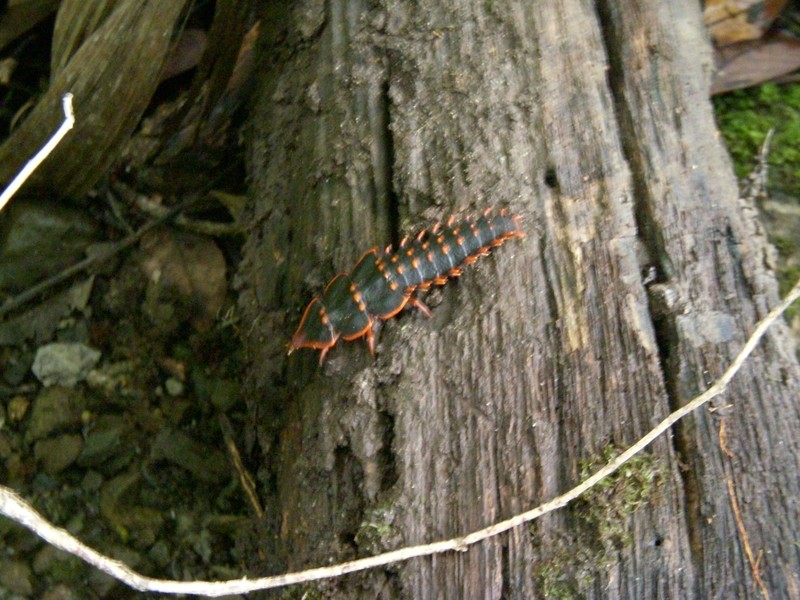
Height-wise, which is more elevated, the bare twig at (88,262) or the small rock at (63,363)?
the bare twig at (88,262)

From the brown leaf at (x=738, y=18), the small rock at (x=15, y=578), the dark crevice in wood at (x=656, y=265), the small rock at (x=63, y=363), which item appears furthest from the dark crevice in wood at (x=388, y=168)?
the small rock at (x=15, y=578)

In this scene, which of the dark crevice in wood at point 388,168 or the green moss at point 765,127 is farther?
the green moss at point 765,127

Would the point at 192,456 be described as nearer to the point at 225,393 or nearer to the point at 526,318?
the point at 225,393

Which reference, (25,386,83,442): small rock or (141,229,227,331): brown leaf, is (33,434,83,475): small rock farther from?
(141,229,227,331): brown leaf

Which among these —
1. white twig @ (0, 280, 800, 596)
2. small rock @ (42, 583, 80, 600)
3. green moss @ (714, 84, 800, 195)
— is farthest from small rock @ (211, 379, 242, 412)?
green moss @ (714, 84, 800, 195)

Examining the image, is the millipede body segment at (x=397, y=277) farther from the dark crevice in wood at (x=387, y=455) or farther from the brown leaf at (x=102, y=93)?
the brown leaf at (x=102, y=93)
